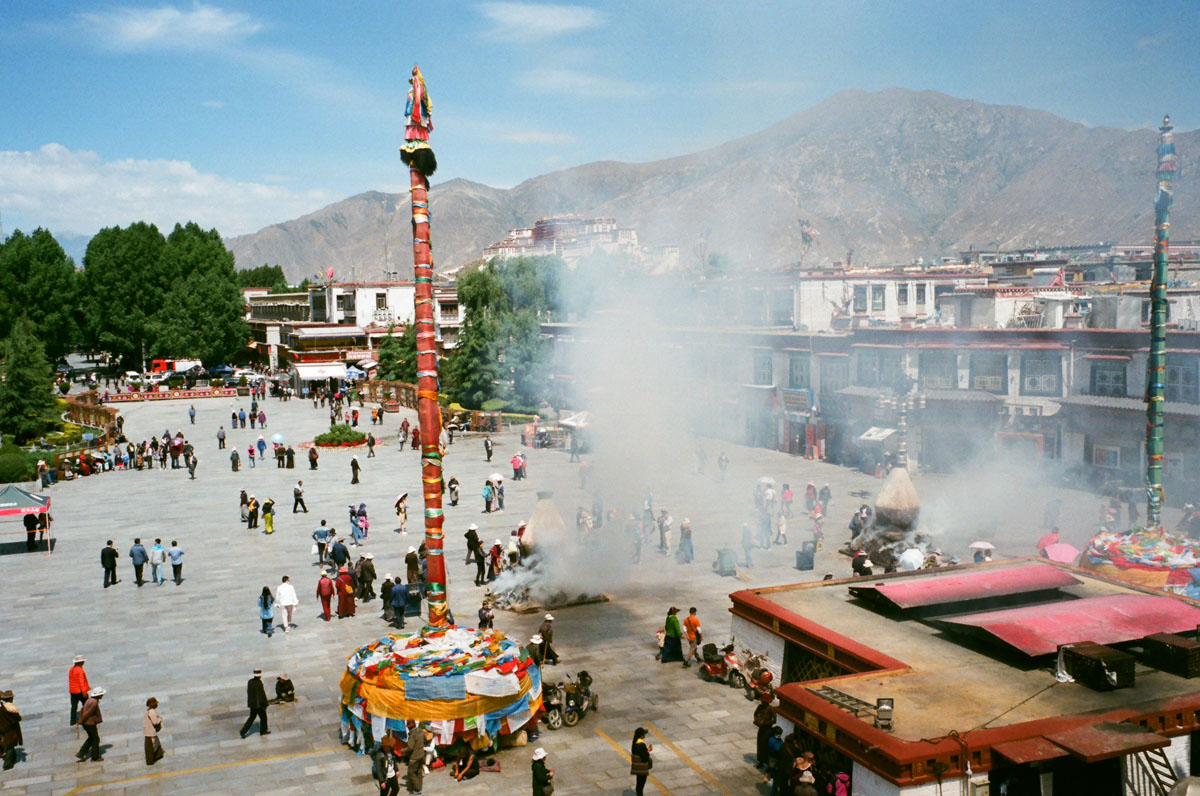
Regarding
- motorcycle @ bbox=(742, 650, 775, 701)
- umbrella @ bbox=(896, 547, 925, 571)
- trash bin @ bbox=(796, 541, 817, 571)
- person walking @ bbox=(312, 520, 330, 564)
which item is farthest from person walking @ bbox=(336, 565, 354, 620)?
umbrella @ bbox=(896, 547, 925, 571)

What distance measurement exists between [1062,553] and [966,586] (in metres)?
10.5

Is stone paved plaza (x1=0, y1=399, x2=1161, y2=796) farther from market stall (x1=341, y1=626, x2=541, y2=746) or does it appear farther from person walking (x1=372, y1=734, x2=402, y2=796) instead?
market stall (x1=341, y1=626, x2=541, y2=746)

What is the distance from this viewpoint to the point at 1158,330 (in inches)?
1080

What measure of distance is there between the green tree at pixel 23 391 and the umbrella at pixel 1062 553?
59.0 metres

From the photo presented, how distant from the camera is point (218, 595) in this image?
27.2 m

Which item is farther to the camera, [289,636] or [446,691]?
[289,636]

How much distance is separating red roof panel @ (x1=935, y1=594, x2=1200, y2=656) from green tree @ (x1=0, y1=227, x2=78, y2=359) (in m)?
87.2

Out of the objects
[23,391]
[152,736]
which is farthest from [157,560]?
[23,391]

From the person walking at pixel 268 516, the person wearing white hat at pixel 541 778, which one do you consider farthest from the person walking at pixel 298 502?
the person wearing white hat at pixel 541 778

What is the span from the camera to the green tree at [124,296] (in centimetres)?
9375

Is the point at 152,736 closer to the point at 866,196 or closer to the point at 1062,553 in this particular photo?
the point at 1062,553

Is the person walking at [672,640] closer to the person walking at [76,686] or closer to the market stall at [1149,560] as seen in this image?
the market stall at [1149,560]

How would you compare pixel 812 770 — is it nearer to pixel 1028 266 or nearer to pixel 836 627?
pixel 836 627

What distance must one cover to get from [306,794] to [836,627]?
29.3ft
